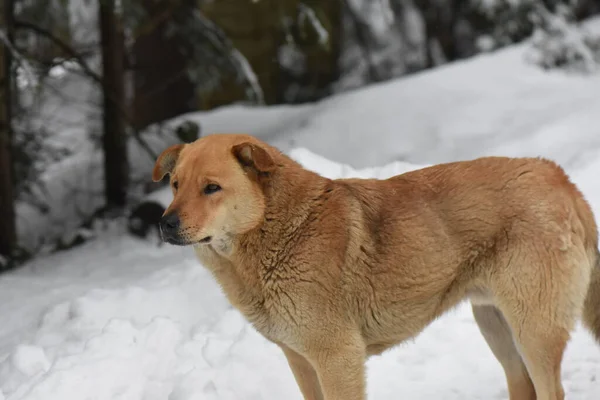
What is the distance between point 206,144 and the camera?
4016 millimetres

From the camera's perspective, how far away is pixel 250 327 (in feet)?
19.2

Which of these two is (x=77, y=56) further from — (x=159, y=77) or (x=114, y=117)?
(x=159, y=77)

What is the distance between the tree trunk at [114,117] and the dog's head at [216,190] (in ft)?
20.4

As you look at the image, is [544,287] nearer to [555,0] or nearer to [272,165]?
[272,165]

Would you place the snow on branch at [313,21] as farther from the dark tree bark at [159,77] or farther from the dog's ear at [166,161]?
the dog's ear at [166,161]

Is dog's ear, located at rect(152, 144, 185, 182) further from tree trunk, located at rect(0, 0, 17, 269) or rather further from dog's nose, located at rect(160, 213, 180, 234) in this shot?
tree trunk, located at rect(0, 0, 17, 269)

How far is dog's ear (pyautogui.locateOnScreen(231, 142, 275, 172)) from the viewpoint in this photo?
3887 mm

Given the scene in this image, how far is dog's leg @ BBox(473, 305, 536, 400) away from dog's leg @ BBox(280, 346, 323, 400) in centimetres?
113

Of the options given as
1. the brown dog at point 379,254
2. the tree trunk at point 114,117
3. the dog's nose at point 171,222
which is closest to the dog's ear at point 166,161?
the brown dog at point 379,254

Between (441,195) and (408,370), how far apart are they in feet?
5.72

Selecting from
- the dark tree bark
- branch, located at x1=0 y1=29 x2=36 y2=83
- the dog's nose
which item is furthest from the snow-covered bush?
the dog's nose

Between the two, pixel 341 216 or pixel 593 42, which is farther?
pixel 593 42

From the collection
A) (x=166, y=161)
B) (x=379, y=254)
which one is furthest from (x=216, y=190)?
(x=379, y=254)

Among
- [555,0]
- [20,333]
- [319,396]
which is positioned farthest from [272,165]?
[555,0]
